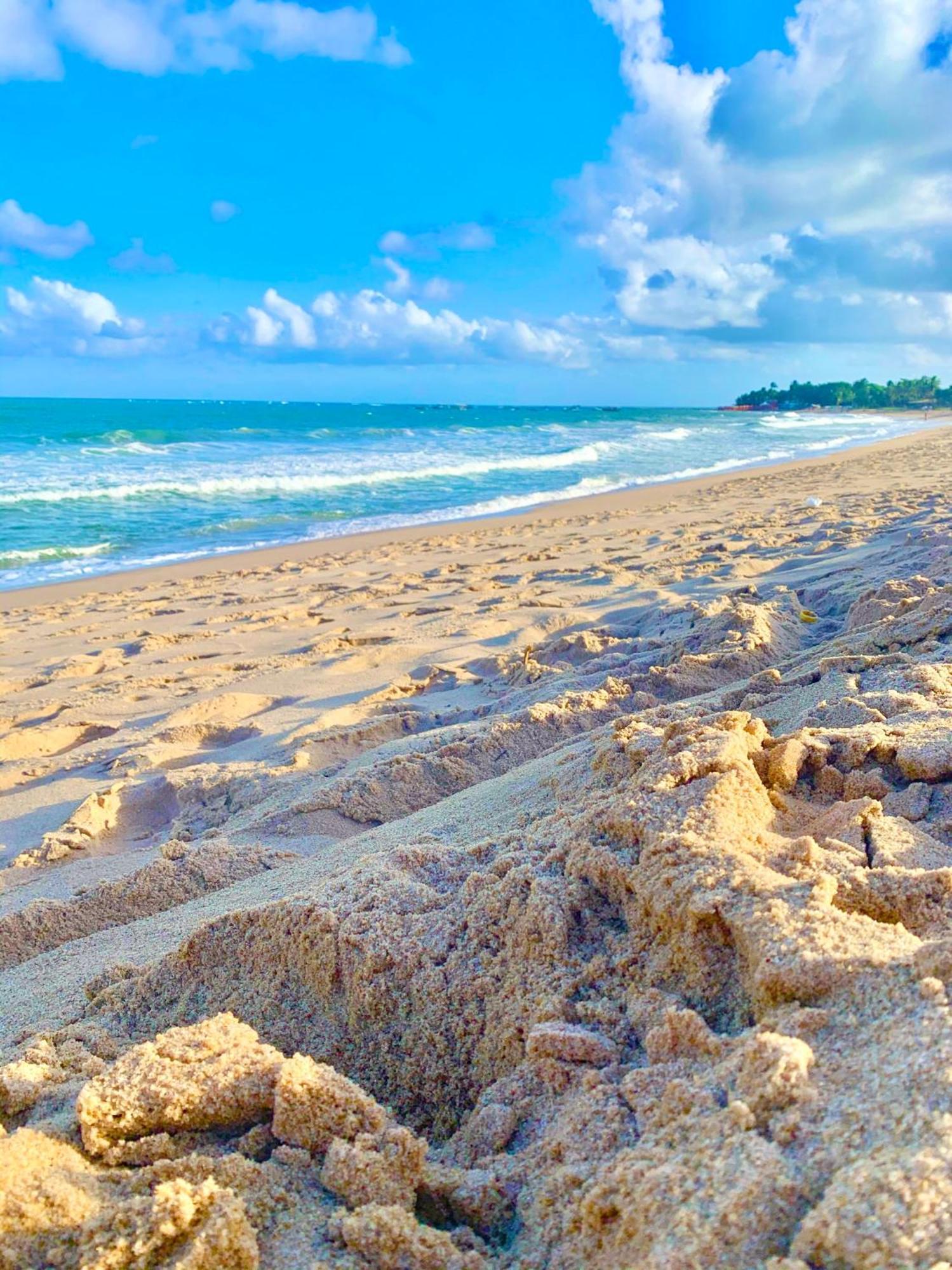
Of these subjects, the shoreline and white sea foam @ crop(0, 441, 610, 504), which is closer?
the shoreline

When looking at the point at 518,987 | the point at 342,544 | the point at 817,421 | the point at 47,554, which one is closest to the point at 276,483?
the point at 47,554

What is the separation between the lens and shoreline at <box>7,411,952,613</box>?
352 inches

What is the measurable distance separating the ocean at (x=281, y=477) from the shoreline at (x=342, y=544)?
0.39 metres

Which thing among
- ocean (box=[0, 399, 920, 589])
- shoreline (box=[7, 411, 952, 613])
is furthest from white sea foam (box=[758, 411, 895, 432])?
shoreline (box=[7, 411, 952, 613])

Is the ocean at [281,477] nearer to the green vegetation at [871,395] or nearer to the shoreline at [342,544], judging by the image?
the shoreline at [342,544]

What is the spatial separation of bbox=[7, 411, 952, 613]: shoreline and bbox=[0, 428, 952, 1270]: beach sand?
18.8ft

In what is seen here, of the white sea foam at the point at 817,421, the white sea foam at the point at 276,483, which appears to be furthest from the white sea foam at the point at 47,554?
the white sea foam at the point at 817,421

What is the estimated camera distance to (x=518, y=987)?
1483 millimetres

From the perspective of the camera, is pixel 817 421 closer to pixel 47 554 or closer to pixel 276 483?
pixel 276 483

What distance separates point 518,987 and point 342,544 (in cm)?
996

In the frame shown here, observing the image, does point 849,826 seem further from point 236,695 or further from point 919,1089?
point 236,695

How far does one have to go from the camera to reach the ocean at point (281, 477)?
1208cm

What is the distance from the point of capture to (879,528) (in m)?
7.83

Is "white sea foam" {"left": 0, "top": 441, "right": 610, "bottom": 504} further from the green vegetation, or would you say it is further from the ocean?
the green vegetation
